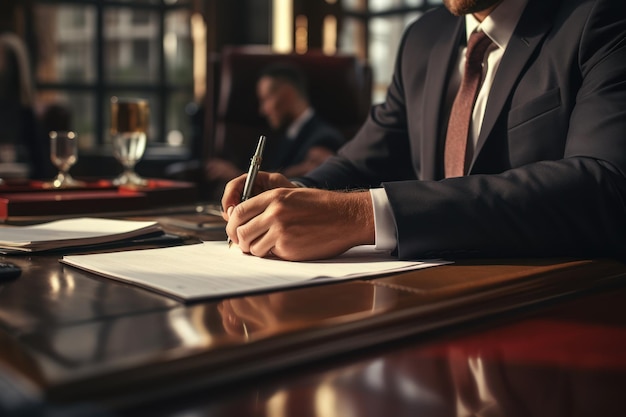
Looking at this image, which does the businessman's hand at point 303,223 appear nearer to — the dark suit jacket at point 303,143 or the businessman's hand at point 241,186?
the businessman's hand at point 241,186

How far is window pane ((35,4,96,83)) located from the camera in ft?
19.4

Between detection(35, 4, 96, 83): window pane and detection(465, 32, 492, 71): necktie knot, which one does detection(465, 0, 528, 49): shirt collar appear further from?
detection(35, 4, 96, 83): window pane

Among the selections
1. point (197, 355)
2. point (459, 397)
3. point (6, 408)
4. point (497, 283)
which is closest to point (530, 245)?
point (497, 283)

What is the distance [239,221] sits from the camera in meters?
1.03

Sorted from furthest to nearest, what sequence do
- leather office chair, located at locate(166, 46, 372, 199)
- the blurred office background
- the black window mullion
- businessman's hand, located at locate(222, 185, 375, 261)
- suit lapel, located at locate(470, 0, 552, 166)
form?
1. the black window mullion
2. the blurred office background
3. leather office chair, located at locate(166, 46, 372, 199)
4. suit lapel, located at locate(470, 0, 552, 166)
5. businessman's hand, located at locate(222, 185, 375, 261)

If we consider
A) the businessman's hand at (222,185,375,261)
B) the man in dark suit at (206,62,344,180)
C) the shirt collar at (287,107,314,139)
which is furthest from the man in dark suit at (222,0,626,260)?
the shirt collar at (287,107,314,139)

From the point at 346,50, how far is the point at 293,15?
0.51m

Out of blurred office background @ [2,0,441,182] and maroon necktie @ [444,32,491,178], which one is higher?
blurred office background @ [2,0,441,182]

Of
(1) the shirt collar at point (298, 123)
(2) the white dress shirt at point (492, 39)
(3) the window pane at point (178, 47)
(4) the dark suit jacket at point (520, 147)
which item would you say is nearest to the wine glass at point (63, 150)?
(4) the dark suit jacket at point (520, 147)

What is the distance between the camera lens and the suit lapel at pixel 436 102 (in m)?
1.60

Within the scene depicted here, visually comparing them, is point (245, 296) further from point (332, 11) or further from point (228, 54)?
point (332, 11)

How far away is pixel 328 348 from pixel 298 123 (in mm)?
3749

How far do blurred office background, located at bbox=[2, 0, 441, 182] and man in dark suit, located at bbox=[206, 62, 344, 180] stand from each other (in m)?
1.46

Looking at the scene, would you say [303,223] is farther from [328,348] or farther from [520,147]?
[520,147]
